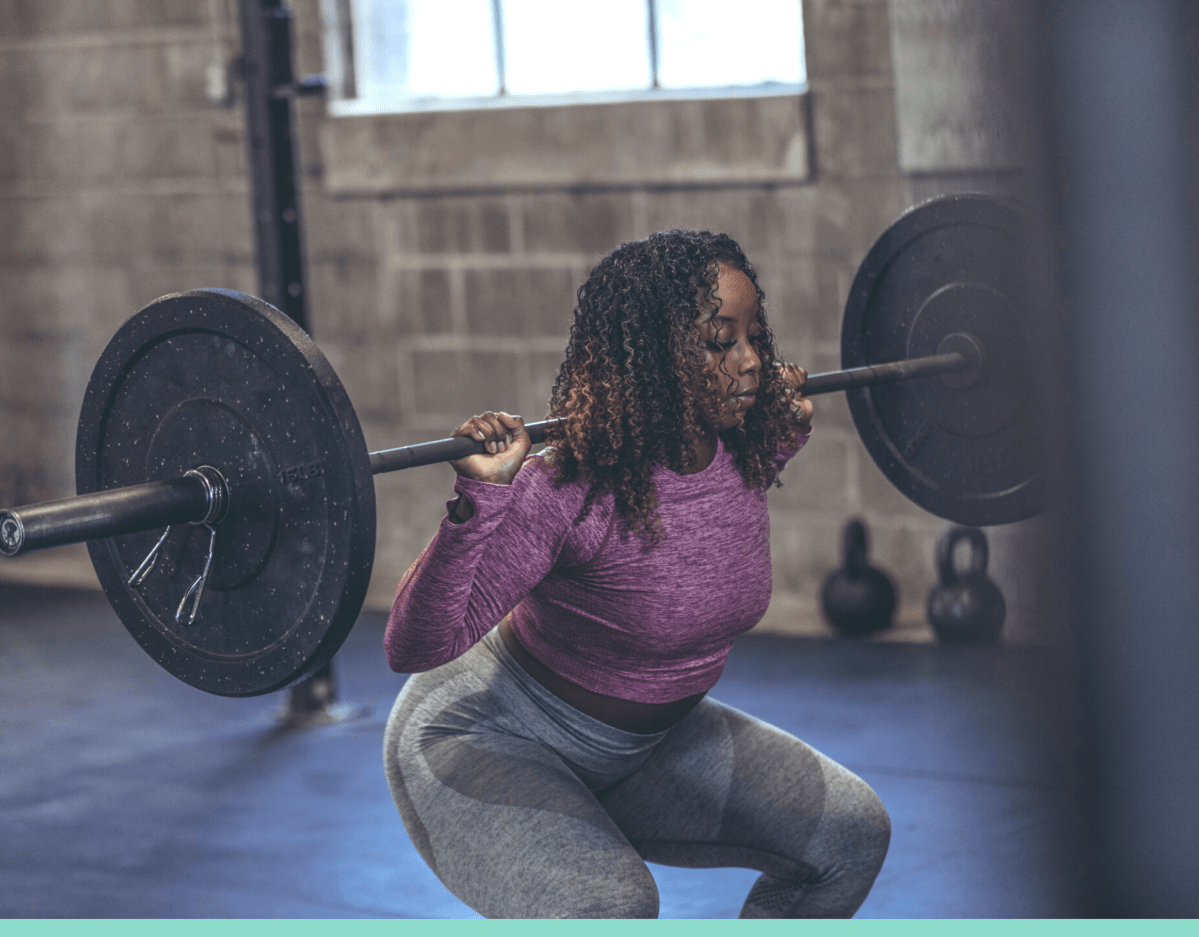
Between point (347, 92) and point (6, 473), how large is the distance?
212cm

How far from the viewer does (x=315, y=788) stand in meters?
3.71

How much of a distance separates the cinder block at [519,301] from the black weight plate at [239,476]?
342 cm

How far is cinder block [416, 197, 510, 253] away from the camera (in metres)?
5.07

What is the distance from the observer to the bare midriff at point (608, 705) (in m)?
1.70

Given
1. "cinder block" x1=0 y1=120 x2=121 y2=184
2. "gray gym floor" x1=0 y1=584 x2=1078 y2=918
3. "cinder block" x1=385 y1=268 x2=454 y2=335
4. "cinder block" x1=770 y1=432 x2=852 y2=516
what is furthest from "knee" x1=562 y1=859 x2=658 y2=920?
"cinder block" x1=0 y1=120 x2=121 y2=184

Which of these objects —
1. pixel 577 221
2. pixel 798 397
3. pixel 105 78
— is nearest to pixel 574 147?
pixel 577 221

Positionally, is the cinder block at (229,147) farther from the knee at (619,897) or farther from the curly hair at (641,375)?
the knee at (619,897)

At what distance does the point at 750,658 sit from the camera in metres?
4.55

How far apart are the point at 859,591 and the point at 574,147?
5.27ft

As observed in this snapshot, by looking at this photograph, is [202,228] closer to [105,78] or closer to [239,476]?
[105,78]

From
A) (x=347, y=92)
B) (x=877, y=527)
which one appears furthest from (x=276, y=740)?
(x=347, y=92)

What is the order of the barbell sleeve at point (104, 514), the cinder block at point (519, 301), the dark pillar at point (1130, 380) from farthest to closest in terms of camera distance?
the cinder block at point (519, 301) < the barbell sleeve at point (104, 514) < the dark pillar at point (1130, 380)

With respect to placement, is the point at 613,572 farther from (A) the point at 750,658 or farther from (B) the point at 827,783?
(A) the point at 750,658

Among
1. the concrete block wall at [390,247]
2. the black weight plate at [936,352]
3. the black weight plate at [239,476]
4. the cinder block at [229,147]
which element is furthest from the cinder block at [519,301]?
the black weight plate at [239,476]
